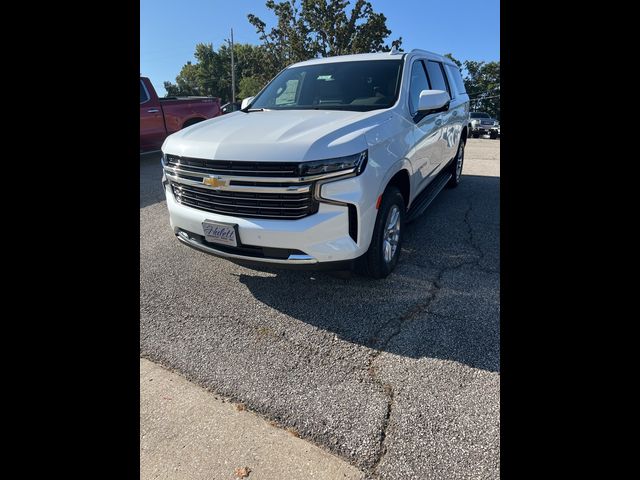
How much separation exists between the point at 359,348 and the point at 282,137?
Result: 1555 mm

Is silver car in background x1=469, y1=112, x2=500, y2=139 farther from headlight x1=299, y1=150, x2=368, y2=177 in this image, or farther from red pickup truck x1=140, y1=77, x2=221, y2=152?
headlight x1=299, y1=150, x2=368, y2=177

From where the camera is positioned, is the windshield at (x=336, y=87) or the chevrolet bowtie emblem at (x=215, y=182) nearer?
the chevrolet bowtie emblem at (x=215, y=182)

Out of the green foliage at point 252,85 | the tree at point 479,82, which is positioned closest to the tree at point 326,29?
the green foliage at point 252,85

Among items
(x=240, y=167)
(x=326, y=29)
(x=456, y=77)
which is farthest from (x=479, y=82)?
(x=240, y=167)

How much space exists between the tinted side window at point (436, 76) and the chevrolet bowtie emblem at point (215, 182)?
316 centimetres

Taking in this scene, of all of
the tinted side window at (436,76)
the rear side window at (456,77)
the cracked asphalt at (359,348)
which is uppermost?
the rear side window at (456,77)

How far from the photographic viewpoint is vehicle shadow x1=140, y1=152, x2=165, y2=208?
6.81 meters

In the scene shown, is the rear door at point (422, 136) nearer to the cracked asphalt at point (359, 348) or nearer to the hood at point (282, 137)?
the hood at point (282, 137)

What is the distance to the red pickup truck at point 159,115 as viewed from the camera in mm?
9273

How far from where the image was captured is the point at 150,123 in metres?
9.36

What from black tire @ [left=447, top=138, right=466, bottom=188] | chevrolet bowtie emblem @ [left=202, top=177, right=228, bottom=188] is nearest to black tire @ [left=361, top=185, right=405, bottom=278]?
chevrolet bowtie emblem @ [left=202, top=177, right=228, bottom=188]
